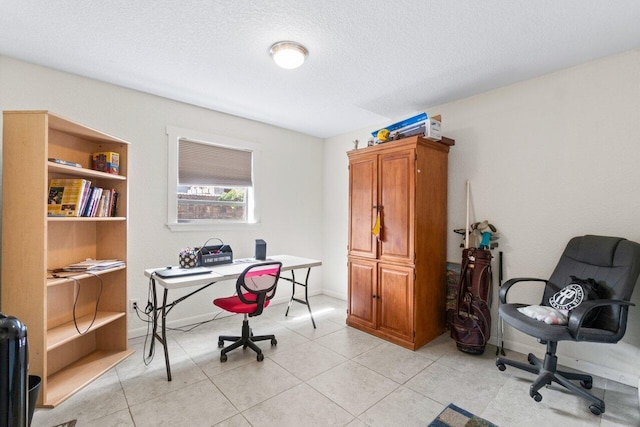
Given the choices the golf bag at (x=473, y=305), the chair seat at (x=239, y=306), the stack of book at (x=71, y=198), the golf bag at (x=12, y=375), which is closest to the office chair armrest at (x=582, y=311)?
the golf bag at (x=473, y=305)

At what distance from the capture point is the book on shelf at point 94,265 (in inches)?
88.5

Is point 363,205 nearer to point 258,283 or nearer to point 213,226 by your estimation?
point 258,283

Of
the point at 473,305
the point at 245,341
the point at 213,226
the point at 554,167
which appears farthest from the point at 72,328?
the point at 554,167

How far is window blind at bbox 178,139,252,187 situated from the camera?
336 cm

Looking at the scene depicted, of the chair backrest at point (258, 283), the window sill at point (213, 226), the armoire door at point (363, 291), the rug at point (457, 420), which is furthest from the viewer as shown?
the window sill at point (213, 226)

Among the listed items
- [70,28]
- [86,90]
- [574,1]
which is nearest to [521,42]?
[574,1]

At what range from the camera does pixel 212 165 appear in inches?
141

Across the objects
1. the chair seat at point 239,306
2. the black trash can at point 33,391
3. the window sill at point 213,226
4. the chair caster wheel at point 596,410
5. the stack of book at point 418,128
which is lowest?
the chair caster wheel at point 596,410

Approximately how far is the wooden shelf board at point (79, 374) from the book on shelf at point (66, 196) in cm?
124

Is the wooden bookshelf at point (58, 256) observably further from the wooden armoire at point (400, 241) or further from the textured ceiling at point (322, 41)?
the wooden armoire at point (400, 241)

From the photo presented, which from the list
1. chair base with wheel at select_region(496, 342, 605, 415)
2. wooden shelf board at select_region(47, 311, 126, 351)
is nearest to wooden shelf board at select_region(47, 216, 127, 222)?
wooden shelf board at select_region(47, 311, 126, 351)

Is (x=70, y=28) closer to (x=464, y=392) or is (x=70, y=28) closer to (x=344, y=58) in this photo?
(x=344, y=58)

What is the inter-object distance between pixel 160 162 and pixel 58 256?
1.30 metres

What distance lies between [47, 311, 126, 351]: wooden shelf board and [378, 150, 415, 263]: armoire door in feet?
8.48
